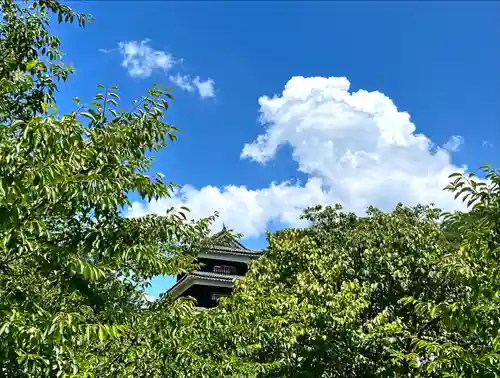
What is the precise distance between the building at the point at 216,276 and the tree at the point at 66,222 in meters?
22.3

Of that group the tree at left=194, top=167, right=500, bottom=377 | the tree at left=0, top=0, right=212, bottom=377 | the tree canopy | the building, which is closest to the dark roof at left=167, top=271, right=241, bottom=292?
the building

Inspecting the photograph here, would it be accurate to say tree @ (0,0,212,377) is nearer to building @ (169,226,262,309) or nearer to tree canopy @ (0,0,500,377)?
tree canopy @ (0,0,500,377)

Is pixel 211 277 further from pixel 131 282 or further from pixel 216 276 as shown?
pixel 131 282

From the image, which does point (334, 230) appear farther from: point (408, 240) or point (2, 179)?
point (2, 179)

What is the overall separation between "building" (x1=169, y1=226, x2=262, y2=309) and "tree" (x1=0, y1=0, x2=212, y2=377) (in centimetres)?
2228

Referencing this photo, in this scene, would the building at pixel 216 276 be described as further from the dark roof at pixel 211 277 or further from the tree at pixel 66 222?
the tree at pixel 66 222

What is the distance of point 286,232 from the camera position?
48.4ft

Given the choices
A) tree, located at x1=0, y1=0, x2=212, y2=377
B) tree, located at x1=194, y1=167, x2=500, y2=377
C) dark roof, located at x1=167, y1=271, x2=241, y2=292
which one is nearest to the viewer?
tree, located at x1=0, y1=0, x2=212, y2=377

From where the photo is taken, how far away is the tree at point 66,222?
329 centimetres

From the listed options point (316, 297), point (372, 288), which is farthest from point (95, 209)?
point (372, 288)

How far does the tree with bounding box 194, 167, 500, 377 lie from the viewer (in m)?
8.58

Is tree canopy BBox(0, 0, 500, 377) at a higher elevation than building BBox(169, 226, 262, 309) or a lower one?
lower

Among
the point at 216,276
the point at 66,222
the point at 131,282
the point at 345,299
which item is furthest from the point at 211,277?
the point at 66,222

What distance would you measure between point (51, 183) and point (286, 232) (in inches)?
462
